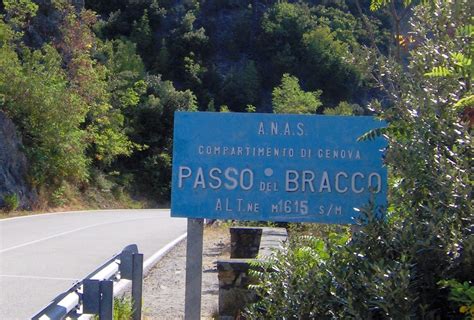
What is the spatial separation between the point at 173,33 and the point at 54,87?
39.0 metres

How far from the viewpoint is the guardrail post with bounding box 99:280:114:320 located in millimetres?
4671

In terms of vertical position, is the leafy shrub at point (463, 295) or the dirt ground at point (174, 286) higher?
the leafy shrub at point (463, 295)

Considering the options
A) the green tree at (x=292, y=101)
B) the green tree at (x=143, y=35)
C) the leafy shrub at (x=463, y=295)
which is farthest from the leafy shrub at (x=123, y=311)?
the green tree at (x=143, y=35)

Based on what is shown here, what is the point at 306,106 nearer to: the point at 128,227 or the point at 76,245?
the point at 128,227

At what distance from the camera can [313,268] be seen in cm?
405

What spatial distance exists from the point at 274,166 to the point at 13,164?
28.4m

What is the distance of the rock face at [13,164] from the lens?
30.7 meters

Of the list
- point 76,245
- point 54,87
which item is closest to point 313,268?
point 76,245

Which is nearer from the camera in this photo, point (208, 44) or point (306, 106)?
point (306, 106)

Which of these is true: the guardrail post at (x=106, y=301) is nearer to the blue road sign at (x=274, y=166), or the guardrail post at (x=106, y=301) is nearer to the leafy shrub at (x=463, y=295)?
the blue road sign at (x=274, y=166)

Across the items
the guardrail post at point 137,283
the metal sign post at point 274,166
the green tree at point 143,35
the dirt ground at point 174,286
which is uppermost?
the green tree at point 143,35

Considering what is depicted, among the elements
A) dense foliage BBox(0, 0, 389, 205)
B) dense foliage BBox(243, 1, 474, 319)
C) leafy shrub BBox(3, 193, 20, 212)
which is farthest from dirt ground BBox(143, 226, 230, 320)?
leafy shrub BBox(3, 193, 20, 212)

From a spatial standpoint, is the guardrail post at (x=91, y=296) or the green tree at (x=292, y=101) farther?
→ the green tree at (x=292, y=101)

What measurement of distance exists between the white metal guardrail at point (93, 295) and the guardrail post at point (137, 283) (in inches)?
5.5
